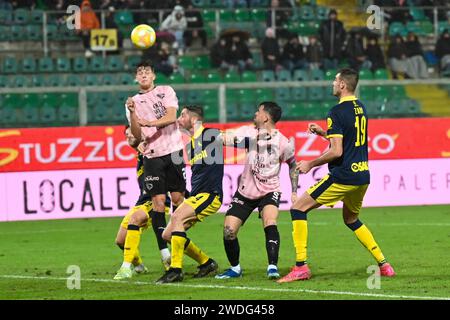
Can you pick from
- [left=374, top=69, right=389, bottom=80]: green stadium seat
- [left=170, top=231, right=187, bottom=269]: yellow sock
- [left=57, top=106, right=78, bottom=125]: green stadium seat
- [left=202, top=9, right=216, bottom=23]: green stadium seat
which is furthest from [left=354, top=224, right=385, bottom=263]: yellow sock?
[left=202, top=9, right=216, bottom=23]: green stadium seat

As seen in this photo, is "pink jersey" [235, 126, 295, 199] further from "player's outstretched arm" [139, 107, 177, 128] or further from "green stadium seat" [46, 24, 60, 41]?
"green stadium seat" [46, 24, 60, 41]

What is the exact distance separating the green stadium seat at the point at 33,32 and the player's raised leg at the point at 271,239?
1575 cm

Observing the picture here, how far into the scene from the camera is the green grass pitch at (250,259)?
1062 cm

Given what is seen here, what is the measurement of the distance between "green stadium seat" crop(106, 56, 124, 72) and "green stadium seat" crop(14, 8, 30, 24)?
97.2 inches

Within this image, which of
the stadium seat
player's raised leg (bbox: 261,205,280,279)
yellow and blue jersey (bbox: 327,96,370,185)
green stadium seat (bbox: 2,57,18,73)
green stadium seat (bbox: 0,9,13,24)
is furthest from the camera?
green stadium seat (bbox: 0,9,13,24)

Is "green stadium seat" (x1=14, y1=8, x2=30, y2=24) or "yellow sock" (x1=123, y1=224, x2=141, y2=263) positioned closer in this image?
"yellow sock" (x1=123, y1=224, x2=141, y2=263)

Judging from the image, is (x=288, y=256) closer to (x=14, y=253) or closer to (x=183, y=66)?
(x=14, y=253)

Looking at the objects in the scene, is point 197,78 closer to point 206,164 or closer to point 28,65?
point 28,65

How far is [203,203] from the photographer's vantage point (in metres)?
11.7

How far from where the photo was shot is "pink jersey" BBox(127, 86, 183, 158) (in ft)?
41.6

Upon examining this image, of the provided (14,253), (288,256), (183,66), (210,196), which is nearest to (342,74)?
(210,196)

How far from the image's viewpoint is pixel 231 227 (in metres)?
11.9

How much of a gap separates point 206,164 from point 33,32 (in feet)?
51.8

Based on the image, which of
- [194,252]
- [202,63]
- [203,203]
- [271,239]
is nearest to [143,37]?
[203,203]
